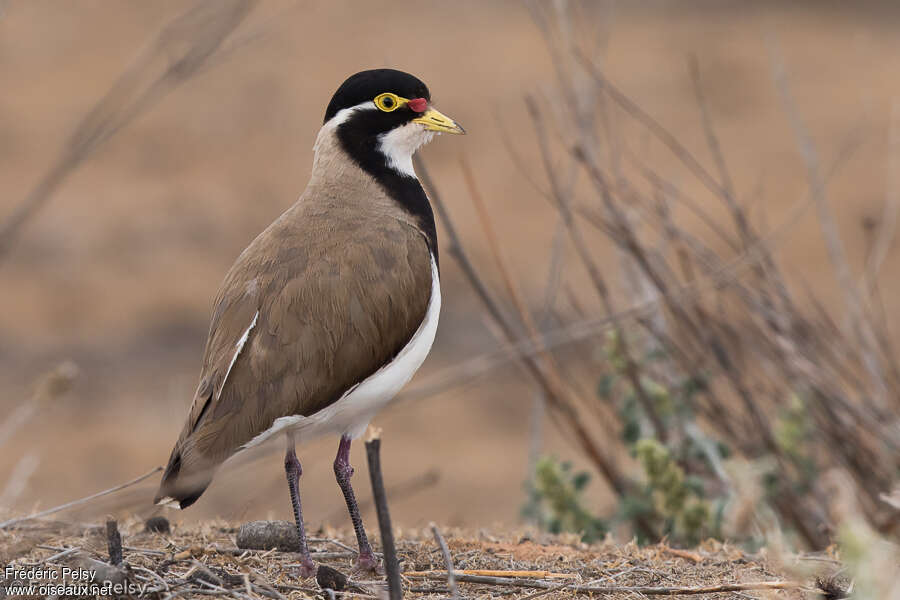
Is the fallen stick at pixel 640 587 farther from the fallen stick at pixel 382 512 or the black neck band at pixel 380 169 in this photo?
the black neck band at pixel 380 169

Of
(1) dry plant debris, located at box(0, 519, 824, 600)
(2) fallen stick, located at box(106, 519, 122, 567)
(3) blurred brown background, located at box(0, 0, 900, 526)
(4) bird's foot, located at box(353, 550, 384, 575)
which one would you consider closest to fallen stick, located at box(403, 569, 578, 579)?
(1) dry plant debris, located at box(0, 519, 824, 600)

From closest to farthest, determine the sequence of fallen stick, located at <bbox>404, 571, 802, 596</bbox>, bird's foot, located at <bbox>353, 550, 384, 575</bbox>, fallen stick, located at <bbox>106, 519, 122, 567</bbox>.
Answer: fallen stick, located at <bbox>106, 519, 122, 567</bbox>
fallen stick, located at <bbox>404, 571, 802, 596</bbox>
bird's foot, located at <bbox>353, 550, 384, 575</bbox>

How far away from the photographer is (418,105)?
149 inches

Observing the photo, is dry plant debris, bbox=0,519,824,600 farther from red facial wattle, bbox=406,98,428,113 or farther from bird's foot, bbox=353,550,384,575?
red facial wattle, bbox=406,98,428,113

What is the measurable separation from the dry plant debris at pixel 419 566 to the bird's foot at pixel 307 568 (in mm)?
23

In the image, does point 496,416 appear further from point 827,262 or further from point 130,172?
point 130,172

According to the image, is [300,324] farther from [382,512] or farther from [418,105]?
[382,512]

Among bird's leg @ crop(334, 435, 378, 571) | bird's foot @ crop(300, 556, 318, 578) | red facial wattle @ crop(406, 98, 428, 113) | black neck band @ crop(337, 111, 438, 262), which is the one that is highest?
red facial wattle @ crop(406, 98, 428, 113)

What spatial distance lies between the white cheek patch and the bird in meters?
0.03

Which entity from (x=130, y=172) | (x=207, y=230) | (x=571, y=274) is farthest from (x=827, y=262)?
(x=130, y=172)

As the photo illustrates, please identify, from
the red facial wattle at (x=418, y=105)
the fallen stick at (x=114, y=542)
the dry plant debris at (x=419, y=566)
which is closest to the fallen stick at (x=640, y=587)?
the dry plant debris at (x=419, y=566)

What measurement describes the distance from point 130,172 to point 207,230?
1.41 meters

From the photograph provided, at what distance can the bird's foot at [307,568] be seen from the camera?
3.32 metres

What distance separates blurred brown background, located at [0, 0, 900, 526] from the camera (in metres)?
10.1
